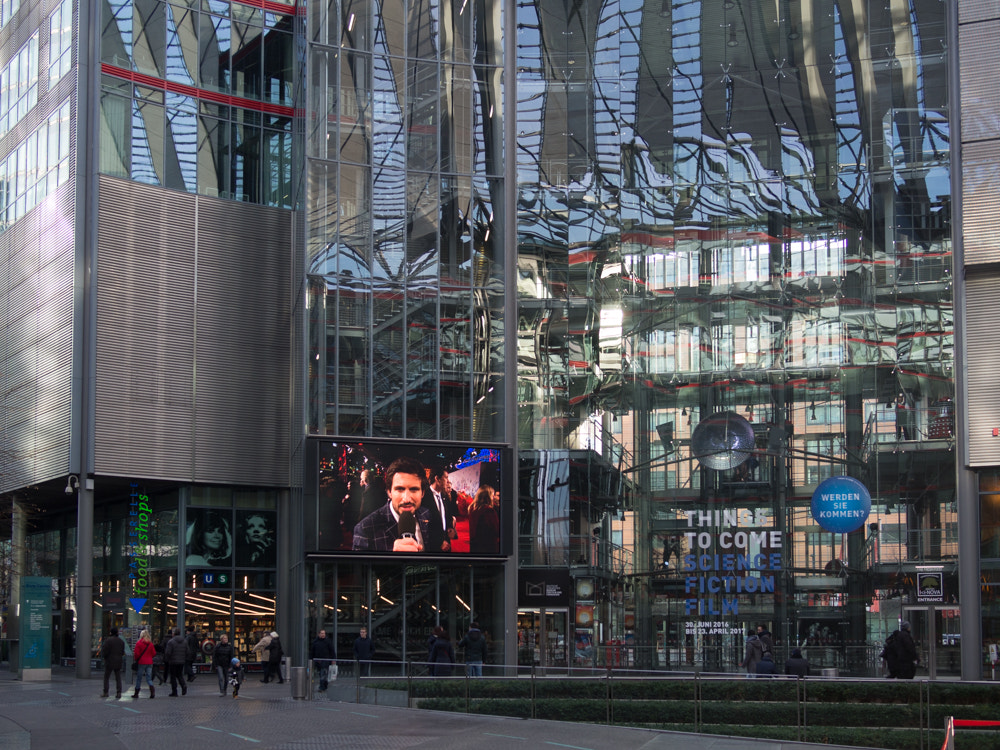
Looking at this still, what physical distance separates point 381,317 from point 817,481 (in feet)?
43.7

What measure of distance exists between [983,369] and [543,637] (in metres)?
14.1

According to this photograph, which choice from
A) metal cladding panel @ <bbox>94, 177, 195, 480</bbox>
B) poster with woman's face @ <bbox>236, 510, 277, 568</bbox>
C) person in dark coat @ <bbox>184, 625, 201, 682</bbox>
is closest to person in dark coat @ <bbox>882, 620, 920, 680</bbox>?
person in dark coat @ <bbox>184, 625, 201, 682</bbox>

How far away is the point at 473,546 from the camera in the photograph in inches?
1394

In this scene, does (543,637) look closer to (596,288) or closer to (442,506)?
(442,506)

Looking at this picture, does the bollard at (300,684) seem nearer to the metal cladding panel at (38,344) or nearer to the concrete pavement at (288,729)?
the concrete pavement at (288,729)

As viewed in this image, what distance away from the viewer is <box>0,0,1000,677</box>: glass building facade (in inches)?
1414

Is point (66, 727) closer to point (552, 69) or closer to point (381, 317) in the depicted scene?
point (381, 317)

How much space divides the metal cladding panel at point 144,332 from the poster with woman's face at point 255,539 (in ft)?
9.18

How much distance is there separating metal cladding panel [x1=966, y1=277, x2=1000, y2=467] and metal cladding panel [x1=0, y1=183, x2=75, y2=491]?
24813 millimetres

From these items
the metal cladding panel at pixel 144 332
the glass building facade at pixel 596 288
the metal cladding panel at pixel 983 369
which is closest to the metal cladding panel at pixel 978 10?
the glass building facade at pixel 596 288

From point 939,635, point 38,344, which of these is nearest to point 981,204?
point 939,635

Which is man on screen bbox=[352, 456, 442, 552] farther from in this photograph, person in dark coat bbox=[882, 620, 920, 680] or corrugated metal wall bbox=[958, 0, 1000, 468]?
corrugated metal wall bbox=[958, 0, 1000, 468]

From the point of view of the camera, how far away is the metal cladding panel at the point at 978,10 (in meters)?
35.5

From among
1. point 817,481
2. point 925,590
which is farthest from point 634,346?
point 925,590
